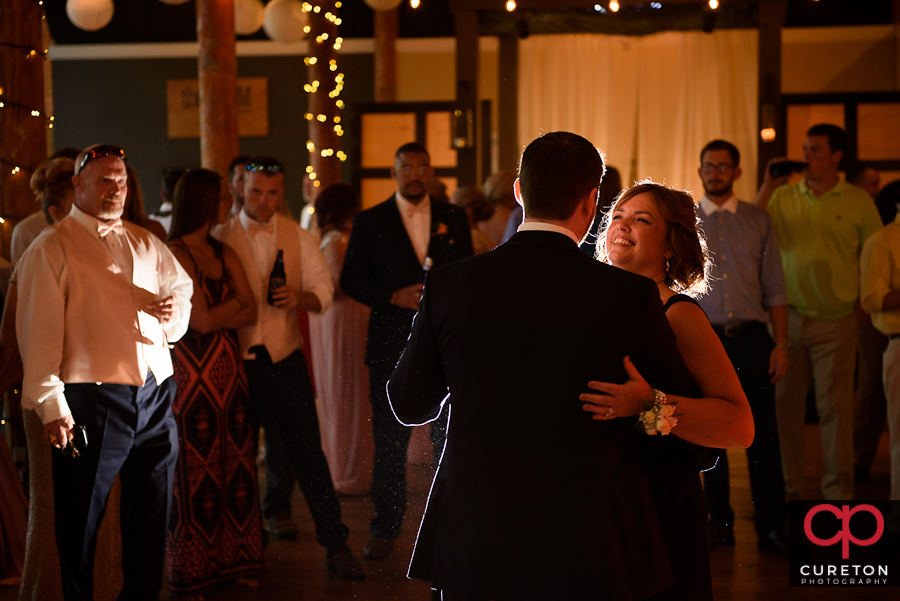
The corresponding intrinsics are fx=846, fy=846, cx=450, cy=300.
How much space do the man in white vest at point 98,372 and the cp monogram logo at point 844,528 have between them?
2.45 metres

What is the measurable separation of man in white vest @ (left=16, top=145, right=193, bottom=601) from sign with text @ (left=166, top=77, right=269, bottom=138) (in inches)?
321

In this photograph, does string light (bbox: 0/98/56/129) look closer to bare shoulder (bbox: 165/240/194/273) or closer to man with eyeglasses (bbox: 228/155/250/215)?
man with eyeglasses (bbox: 228/155/250/215)

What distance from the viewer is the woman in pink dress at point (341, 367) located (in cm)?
394

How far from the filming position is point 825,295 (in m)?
3.78

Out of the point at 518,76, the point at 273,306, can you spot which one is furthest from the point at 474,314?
the point at 518,76

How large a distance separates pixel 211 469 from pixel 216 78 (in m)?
3.24

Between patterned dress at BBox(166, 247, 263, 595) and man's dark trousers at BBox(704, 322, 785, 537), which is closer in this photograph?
patterned dress at BBox(166, 247, 263, 595)

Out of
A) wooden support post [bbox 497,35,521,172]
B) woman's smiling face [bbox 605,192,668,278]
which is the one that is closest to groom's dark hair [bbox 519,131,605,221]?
woman's smiling face [bbox 605,192,668,278]

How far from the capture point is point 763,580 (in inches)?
123

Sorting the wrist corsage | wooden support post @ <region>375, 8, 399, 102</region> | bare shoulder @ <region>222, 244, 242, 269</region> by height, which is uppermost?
wooden support post @ <region>375, 8, 399, 102</region>

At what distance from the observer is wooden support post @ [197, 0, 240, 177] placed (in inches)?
214

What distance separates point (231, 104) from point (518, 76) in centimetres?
204

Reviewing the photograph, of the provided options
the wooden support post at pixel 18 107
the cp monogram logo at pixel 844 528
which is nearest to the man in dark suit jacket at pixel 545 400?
the cp monogram logo at pixel 844 528

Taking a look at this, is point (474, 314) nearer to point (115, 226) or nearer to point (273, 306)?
point (115, 226)
